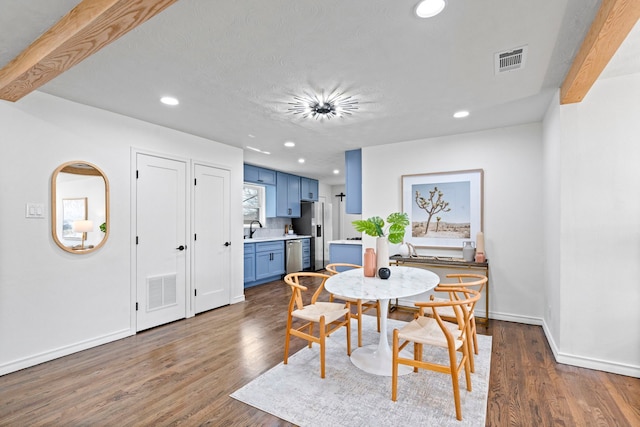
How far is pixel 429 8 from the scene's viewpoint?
165 centimetres

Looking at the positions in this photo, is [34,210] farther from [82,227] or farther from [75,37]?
[75,37]

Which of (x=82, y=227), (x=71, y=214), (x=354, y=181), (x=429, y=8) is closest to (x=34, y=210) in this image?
(x=71, y=214)

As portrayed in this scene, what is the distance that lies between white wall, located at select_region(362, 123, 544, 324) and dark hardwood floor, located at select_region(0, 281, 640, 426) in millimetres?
483

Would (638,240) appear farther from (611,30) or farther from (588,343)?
(611,30)

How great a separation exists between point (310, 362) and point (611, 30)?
3.00m

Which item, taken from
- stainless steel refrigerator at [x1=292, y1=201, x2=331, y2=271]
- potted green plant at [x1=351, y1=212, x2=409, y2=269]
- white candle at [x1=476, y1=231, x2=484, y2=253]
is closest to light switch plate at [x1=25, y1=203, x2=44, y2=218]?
potted green plant at [x1=351, y1=212, x2=409, y2=269]

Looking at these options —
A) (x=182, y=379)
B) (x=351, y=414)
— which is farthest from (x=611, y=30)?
(x=182, y=379)

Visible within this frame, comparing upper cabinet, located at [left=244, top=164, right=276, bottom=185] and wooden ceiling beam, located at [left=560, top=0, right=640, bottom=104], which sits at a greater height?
wooden ceiling beam, located at [left=560, top=0, right=640, bottom=104]

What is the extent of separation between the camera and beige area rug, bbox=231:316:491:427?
189cm

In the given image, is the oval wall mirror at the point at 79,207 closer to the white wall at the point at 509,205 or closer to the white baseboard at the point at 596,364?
the white wall at the point at 509,205

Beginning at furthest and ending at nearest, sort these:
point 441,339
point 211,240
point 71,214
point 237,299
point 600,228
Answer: point 237,299
point 211,240
point 71,214
point 600,228
point 441,339

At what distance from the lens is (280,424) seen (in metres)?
1.86

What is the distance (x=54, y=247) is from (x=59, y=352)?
3.21 feet

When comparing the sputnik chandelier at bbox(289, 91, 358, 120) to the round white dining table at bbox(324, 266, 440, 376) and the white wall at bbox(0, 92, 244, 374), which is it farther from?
the white wall at bbox(0, 92, 244, 374)
